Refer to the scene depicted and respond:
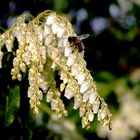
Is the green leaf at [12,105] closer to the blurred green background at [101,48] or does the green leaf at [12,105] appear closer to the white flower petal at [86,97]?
the white flower petal at [86,97]

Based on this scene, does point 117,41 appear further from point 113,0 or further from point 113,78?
point 113,0

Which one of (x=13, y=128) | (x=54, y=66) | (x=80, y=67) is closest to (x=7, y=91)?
(x=13, y=128)

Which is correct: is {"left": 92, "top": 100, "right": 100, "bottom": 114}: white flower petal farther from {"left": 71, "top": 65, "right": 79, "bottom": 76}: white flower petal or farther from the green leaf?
the green leaf

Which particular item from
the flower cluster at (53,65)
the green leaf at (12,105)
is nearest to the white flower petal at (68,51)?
the flower cluster at (53,65)

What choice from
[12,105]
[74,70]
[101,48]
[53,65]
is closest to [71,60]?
[74,70]

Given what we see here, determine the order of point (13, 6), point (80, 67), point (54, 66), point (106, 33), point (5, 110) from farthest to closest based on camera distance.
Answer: point (106, 33)
point (13, 6)
point (5, 110)
point (54, 66)
point (80, 67)

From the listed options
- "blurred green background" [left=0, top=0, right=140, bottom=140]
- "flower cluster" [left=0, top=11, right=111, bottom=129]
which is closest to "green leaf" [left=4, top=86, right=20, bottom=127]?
"flower cluster" [left=0, top=11, right=111, bottom=129]
